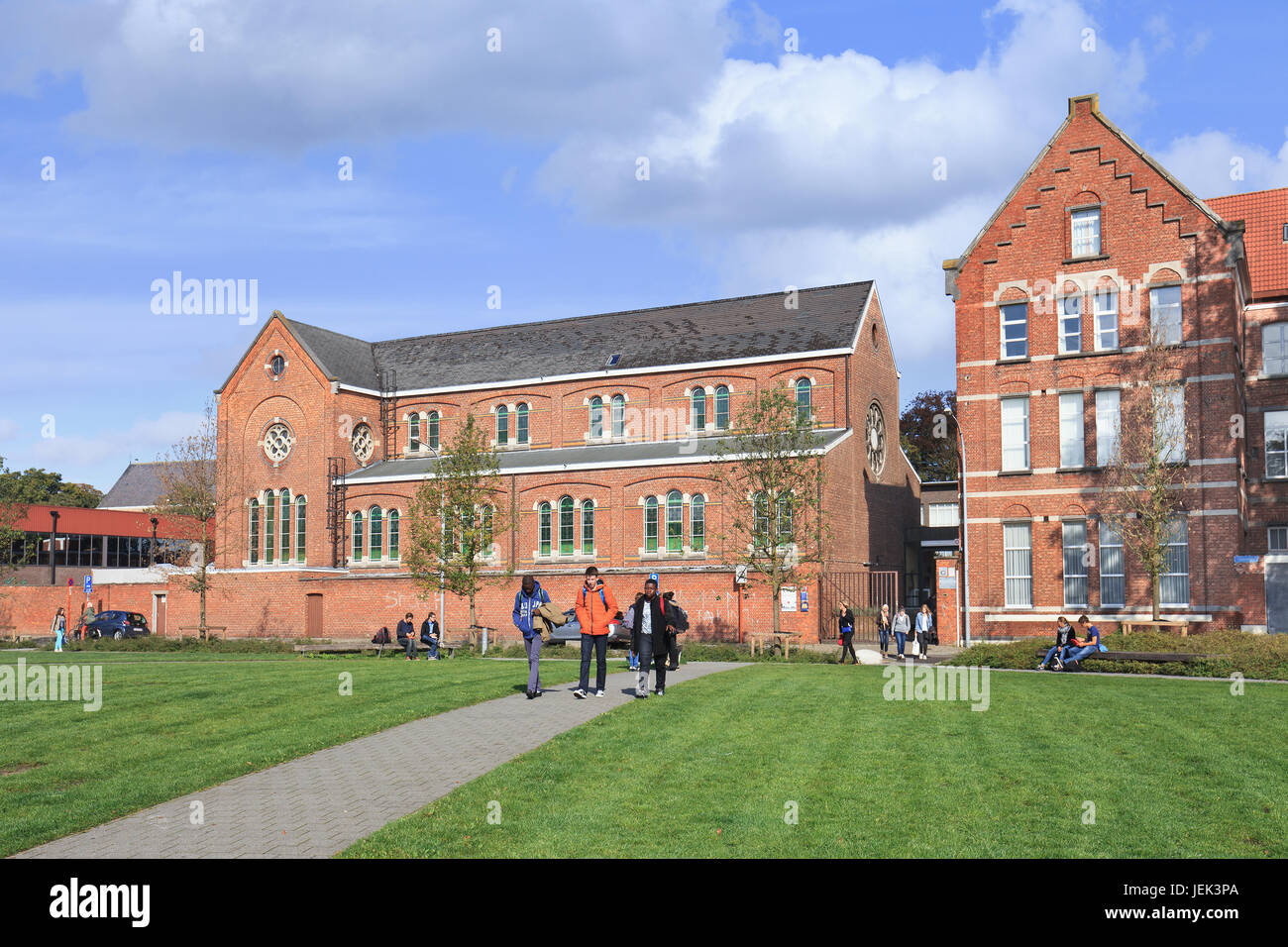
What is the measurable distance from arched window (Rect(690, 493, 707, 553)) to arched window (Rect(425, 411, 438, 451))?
1668cm

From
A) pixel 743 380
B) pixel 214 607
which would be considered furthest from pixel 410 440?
pixel 743 380

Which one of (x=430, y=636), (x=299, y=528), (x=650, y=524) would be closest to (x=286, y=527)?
(x=299, y=528)

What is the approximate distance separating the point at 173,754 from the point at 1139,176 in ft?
112

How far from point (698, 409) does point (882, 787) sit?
3931cm

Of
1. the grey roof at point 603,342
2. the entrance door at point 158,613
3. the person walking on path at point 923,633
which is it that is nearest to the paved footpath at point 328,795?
the person walking on path at point 923,633

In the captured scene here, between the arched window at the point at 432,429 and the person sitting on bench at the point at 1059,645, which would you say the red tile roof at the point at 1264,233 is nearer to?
the person sitting on bench at the point at 1059,645

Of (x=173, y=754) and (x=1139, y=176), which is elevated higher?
(x=1139, y=176)

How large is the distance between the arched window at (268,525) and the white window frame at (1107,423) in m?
37.8

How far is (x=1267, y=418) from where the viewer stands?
38875mm

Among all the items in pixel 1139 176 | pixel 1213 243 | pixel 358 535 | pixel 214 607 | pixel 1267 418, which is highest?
pixel 1139 176

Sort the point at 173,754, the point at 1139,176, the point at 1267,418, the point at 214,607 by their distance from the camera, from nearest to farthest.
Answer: the point at 173,754, the point at 1139,176, the point at 1267,418, the point at 214,607

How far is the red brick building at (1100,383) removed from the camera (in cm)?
3425

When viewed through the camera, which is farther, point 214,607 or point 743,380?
point 214,607
